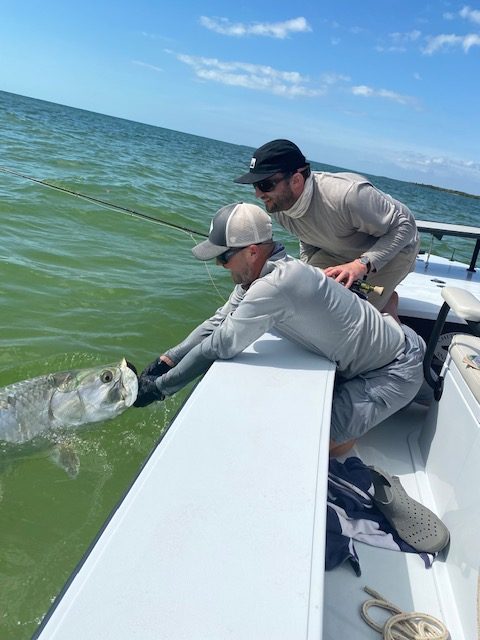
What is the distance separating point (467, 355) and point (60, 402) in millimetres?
2155

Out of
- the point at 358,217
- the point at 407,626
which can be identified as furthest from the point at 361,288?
the point at 407,626

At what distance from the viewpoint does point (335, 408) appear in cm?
266

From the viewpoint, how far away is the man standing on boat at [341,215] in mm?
3049

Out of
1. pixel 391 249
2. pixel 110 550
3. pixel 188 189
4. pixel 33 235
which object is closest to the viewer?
pixel 110 550

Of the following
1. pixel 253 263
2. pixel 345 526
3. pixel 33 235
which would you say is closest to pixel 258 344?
pixel 253 263

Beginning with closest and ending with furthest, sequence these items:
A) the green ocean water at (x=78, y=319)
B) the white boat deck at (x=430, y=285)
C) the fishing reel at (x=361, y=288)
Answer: the green ocean water at (x=78, y=319) → the fishing reel at (x=361, y=288) → the white boat deck at (x=430, y=285)

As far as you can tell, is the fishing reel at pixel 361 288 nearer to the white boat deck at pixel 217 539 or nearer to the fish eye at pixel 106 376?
the white boat deck at pixel 217 539

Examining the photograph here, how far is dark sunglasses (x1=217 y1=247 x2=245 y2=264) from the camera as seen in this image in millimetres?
2568

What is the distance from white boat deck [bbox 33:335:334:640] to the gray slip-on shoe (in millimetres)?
554

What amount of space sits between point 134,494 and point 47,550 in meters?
1.59

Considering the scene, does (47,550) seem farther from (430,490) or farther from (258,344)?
(430,490)

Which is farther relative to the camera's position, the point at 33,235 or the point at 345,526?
the point at 33,235

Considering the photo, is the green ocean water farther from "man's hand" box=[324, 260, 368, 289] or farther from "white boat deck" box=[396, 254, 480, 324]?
"white boat deck" box=[396, 254, 480, 324]

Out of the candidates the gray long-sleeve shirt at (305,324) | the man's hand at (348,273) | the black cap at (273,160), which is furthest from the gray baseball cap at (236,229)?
the man's hand at (348,273)
